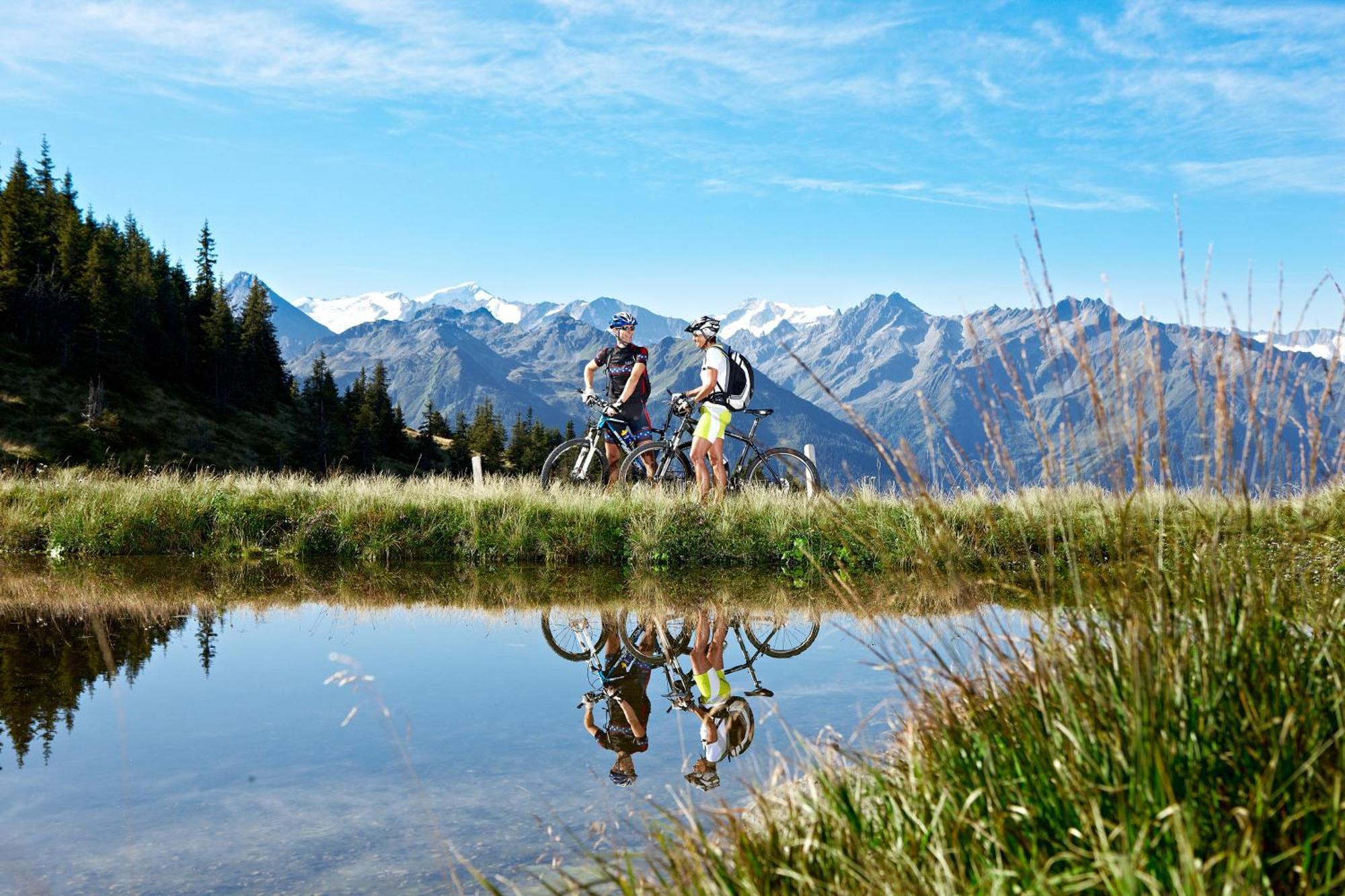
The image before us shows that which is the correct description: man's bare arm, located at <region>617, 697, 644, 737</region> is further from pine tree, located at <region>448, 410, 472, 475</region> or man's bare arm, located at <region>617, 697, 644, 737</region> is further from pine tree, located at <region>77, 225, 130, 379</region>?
pine tree, located at <region>448, 410, 472, 475</region>

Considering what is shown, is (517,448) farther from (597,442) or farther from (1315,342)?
(1315,342)

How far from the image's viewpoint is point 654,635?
27.0 feet

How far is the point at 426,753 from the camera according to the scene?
5.21 m

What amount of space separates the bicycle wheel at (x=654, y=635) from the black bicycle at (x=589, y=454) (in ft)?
19.8

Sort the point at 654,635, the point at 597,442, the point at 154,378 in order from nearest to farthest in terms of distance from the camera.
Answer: the point at 654,635
the point at 597,442
the point at 154,378

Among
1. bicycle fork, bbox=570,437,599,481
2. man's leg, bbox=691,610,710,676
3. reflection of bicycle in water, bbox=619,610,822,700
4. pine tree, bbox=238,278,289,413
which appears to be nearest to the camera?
reflection of bicycle in water, bbox=619,610,822,700

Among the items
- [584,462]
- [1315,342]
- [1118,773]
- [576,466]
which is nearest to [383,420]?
[576,466]

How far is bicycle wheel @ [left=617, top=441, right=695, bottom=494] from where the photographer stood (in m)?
14.6

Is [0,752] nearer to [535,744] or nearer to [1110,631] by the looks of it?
[535,744]

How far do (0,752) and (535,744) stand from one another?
271 centimetres

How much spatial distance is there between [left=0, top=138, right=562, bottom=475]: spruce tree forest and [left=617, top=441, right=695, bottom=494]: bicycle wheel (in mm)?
52032

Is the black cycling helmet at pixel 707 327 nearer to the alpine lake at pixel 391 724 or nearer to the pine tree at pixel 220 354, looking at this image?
the alpine lake at pixel 391 724

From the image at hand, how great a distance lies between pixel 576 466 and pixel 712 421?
302 centimetres

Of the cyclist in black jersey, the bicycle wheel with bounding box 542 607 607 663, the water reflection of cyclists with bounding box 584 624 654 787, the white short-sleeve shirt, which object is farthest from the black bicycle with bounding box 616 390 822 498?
the water reflection of cyclists with bounding box 584 624 654 787
